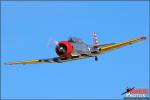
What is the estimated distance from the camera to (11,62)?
7388cm

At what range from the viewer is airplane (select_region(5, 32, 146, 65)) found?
2625 inches

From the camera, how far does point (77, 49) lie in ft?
223

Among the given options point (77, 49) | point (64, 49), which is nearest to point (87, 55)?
point (77, 49)

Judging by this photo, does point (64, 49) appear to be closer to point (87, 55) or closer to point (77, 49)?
point (77, 49)

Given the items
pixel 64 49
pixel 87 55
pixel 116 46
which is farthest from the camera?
pixel 116 46

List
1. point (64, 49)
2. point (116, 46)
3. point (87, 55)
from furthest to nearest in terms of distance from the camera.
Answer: point (116, 46), point (87, 55), point (64, 49)

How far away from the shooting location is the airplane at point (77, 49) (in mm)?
66688

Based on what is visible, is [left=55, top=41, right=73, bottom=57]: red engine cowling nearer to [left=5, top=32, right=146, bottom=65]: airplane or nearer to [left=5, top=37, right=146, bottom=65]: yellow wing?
[left=5, top=32, right=146, bottom=65]: airplane

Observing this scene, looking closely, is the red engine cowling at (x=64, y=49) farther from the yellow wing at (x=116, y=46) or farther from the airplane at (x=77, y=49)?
the yellow wing at (x=116, y=46)

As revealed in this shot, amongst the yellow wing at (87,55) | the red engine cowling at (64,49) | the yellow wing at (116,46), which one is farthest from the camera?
the yellow wing at (116,46)

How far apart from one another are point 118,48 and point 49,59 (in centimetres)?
944

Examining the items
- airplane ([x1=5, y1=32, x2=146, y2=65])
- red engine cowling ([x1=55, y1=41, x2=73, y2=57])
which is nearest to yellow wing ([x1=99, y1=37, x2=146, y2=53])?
airplane ([x1=5, y1=32, x2=146, y2=65])

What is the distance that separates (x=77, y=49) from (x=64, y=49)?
5.30 feet

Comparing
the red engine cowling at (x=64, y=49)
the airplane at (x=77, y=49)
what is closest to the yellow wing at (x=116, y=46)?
the airplane at (x=77, y=49)
